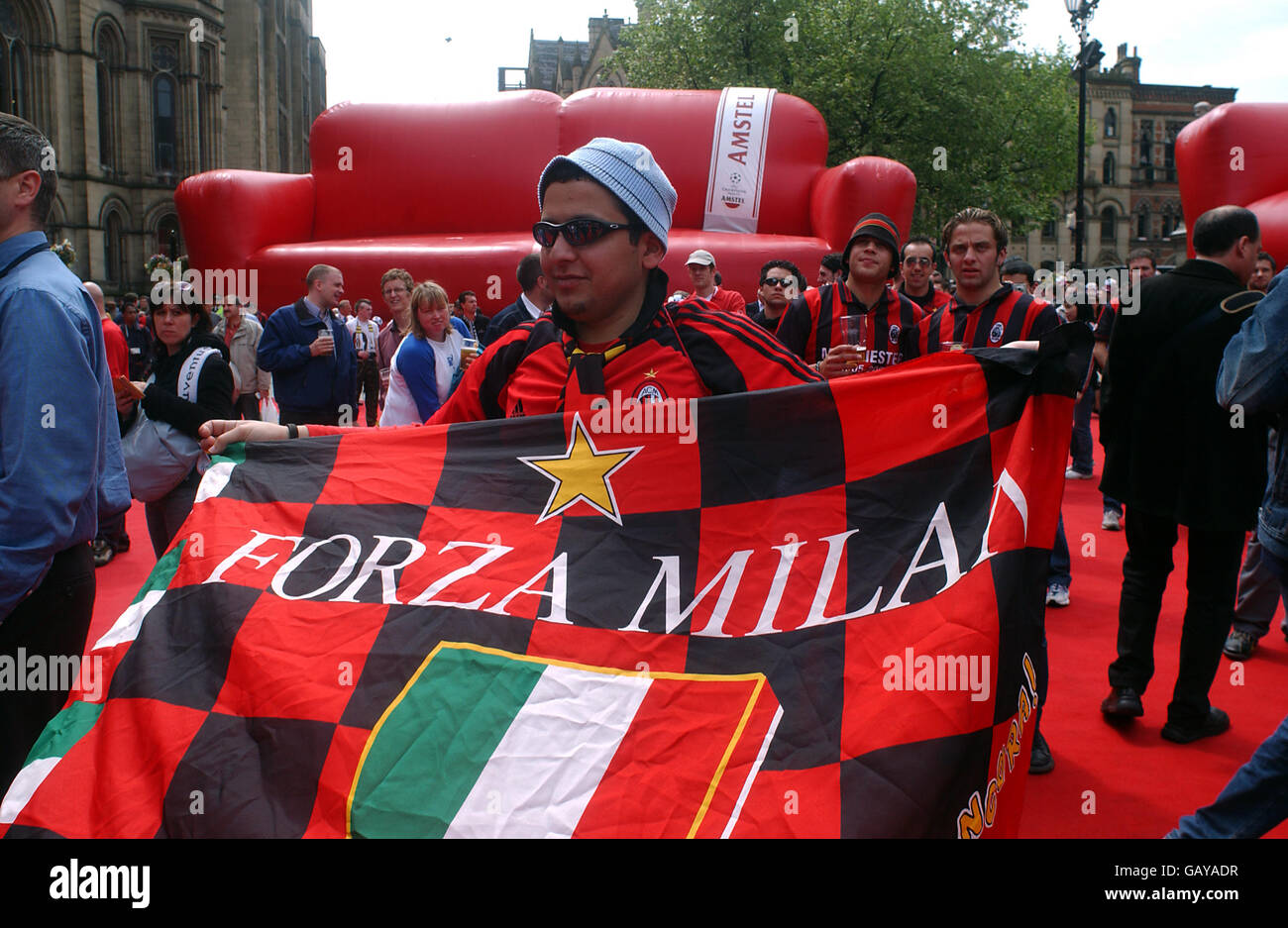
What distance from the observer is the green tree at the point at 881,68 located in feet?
91.1

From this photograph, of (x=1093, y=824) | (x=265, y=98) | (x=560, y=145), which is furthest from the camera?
(x=265, y=98)

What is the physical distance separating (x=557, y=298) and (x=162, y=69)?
44.5 m

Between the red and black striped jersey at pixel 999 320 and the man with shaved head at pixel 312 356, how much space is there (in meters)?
4.36

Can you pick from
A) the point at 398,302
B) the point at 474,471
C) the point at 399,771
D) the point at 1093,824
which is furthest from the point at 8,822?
the point at 398,302

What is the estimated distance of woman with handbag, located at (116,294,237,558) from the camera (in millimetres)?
4367

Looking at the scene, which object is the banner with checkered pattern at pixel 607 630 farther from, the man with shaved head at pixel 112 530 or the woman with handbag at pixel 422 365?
the man with shaved head at pixel 112 530

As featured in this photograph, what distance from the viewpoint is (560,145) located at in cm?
1438

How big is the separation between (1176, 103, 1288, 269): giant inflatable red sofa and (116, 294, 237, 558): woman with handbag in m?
9.16

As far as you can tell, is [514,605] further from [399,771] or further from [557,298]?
[557,298]

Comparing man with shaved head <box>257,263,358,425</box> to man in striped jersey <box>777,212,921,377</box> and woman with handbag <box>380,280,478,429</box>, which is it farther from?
→ man in striped jersey <box>777,212,921,377</box>

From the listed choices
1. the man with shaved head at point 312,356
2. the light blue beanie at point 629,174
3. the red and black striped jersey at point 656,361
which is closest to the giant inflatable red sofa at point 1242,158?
the man with shaved head at point 312,356

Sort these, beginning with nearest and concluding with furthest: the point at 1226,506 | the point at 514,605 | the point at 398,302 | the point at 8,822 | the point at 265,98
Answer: the point at 8,822, the point at 514,605, the point at 1226,506, the point at 398,302, the point at 265,98

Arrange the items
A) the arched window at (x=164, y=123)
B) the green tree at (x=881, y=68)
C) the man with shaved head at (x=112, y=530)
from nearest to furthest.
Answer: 1. the man with shaved head at (x=112, y=530)
2. the green tree at (x=881, y=68)
3. the arched window at (x=164, y=123)

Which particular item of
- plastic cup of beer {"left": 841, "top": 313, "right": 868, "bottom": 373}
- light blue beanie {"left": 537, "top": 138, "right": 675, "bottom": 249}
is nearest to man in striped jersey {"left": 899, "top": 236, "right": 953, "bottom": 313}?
plastic cup of beer {"left": 841, "top": 313, "right": 868, "bottom": 373}
